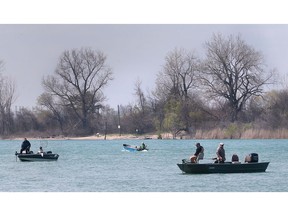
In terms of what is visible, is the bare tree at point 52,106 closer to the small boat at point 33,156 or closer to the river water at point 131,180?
the river water at point 131,180

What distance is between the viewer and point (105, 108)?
269 feet

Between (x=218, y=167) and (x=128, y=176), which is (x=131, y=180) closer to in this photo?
(x=128, y=176)

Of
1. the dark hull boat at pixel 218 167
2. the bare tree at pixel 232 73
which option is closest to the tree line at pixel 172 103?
the bare tree at pixel 232 73

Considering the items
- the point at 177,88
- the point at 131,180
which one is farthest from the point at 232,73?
the point at 131,180

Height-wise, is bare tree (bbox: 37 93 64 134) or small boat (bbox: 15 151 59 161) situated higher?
bare tree (bbox: 37 93 64 134)

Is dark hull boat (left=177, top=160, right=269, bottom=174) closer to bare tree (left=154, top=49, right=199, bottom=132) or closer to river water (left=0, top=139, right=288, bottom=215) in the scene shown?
river water (left=0, top=139, right=288, bottom=215)

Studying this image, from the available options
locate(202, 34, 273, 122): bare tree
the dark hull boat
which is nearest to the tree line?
locate(202, 34, 273, 122): bare tree

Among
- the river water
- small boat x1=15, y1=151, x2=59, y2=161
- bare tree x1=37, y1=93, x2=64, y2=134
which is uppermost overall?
bare tree x1=37, y1=93, x2=64, y2=134

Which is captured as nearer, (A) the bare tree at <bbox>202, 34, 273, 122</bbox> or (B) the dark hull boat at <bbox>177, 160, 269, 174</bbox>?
(B) the dark hull boat at <bbox>177, 160, 269, 174</bbox>
